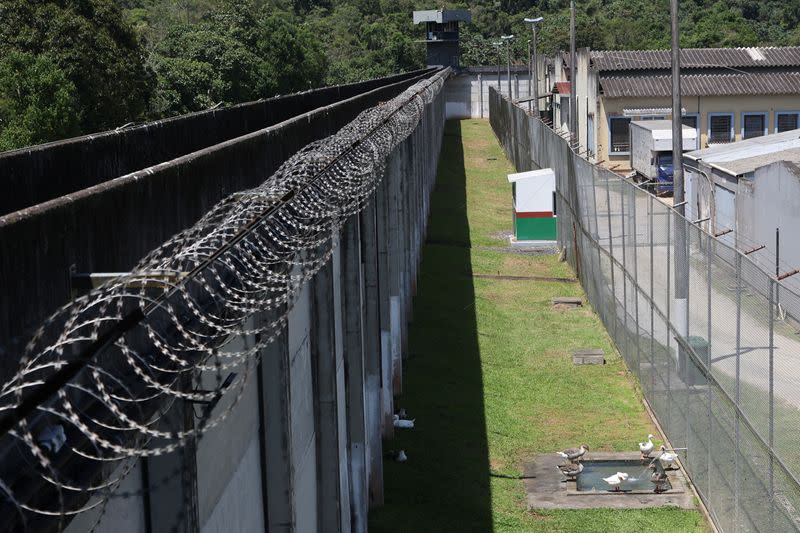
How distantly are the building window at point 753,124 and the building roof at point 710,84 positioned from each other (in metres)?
1.00

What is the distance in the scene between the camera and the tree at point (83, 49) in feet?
140

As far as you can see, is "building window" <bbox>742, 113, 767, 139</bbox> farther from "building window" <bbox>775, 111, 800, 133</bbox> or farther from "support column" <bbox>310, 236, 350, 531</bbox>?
"support column" <bbox>310, 236, 350, 531</bbox>

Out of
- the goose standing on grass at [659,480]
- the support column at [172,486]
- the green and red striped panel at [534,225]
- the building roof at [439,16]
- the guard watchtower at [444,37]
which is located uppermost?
the building roof at [439,16]

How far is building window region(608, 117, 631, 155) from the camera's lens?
50094 mm

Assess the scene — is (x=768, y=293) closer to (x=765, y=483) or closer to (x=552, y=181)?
(x=765, y=483)

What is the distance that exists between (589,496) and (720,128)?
36.7 meters

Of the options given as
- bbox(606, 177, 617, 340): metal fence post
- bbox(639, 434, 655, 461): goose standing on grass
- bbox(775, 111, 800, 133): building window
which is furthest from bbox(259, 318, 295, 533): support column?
bbox(775, 111, 800, 133): building window

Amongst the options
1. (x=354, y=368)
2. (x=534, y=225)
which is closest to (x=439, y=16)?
(x=534, y=225)

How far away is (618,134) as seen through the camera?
50344 mm

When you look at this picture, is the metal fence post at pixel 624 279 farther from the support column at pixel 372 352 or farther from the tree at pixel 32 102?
the tree at pixel 32 102

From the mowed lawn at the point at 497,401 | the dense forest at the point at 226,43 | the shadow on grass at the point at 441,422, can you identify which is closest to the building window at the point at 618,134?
the dense forest at the point at 226,43

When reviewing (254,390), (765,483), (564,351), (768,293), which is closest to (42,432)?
(254,390)

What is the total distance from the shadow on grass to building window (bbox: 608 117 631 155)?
2427 centimetres

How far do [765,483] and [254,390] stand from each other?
5.02m
